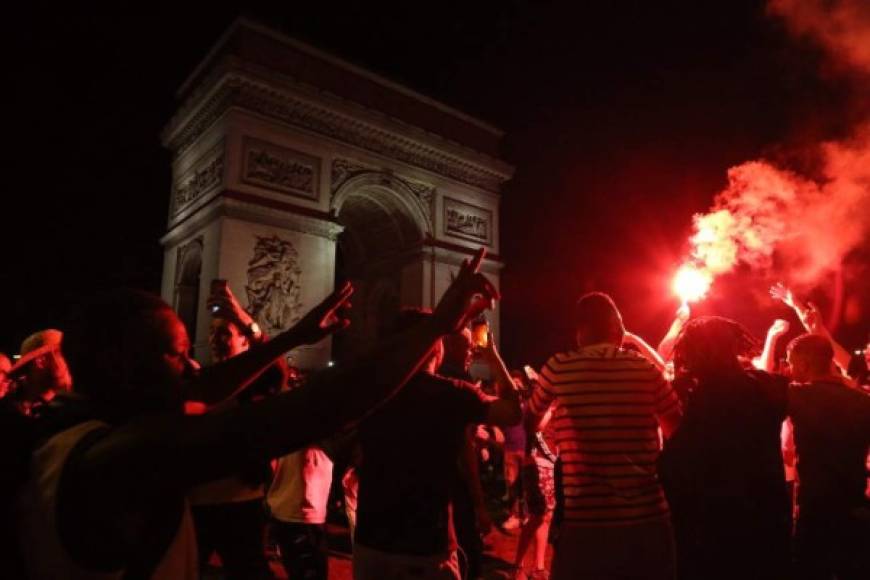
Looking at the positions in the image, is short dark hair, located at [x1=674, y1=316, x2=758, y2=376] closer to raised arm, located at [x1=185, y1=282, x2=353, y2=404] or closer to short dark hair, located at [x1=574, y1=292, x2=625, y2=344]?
short dark hair, located at [x1=574, y1=292, x2=625, y2=344]

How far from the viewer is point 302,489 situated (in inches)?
155

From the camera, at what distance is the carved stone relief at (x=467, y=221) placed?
20.5 meters

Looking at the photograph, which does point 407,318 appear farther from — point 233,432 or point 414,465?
point 233,432

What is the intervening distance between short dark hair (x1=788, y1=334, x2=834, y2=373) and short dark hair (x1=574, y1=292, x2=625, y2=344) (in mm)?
1546

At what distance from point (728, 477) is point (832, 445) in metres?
1.31

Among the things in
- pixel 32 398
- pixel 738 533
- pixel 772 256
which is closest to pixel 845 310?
pixel 772 256

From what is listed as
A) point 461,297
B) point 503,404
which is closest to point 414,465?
point 503,404

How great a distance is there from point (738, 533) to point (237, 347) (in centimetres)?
317

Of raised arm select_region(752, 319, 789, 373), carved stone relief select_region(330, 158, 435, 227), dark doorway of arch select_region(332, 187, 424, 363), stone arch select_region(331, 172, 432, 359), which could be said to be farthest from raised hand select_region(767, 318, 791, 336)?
carved stone relief select_region(330, 158, 435, 227)

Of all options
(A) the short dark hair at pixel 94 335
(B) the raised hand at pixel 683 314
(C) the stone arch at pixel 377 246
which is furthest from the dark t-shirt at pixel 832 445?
(C) the stone arch at pixel 377 246

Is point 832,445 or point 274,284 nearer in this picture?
point 832,445

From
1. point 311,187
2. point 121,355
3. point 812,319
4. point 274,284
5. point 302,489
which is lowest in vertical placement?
Result: point 302,489

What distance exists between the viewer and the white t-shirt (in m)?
3.92

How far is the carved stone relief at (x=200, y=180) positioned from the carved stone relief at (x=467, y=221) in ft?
26.4
